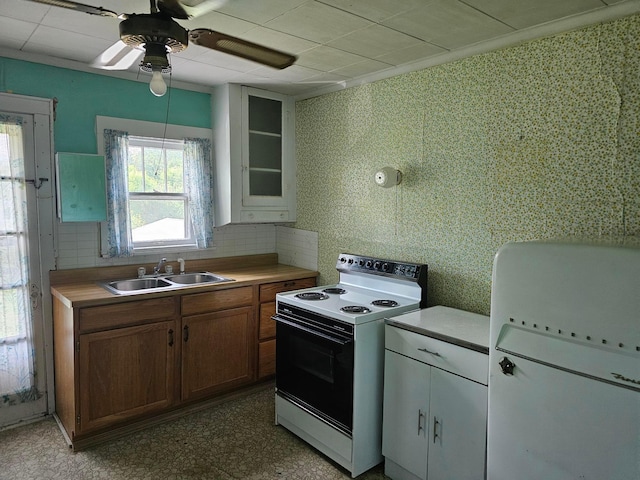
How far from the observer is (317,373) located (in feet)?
8.71

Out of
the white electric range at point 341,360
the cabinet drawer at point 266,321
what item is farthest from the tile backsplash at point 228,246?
the white electric range at point 341,360

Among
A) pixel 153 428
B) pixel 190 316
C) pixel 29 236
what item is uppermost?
pixel 29 236

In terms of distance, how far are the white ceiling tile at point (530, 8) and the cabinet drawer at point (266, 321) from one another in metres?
2.41

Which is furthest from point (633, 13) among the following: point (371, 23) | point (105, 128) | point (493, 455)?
point (105, 128)

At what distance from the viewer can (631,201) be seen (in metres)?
2.03

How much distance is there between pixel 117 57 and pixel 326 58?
4.40 ft

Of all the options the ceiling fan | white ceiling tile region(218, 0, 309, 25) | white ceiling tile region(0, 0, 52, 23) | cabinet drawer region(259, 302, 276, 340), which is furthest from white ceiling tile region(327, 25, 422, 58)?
cabinet drawer region(259, 302, 276, 340)

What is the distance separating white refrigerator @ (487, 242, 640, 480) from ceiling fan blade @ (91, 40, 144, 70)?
2.41m

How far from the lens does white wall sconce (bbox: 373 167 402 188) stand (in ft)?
9.75

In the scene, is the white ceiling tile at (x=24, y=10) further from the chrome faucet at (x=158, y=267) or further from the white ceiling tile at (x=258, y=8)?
the chrome faucet at (x=158, y=267)

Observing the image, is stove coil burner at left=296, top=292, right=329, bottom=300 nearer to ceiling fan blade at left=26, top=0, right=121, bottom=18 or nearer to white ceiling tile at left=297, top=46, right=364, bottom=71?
white ceiling tile at left=297, top=46, right=364, bottom=71

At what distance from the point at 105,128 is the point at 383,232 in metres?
2.13

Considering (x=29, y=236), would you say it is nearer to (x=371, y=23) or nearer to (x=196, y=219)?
(x=196, y=219)

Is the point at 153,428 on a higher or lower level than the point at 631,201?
lower
